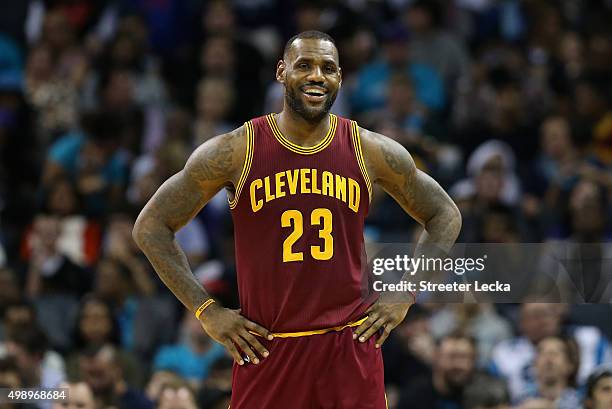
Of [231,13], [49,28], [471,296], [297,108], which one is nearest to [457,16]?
[231,13]

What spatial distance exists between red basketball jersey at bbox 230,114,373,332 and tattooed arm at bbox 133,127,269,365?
9 cm

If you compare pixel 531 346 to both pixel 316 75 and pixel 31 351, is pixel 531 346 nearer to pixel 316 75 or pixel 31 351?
pixel 31 351

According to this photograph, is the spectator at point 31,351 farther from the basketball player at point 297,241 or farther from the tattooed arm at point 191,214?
the basketball player at point 297,241

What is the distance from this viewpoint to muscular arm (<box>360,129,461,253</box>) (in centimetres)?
685

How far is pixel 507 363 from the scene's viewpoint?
1063 centimetres

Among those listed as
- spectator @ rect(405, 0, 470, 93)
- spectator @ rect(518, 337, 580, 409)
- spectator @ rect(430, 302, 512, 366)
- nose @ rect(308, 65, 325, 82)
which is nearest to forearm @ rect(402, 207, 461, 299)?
nose @ rect(308, 65, 325, 82)

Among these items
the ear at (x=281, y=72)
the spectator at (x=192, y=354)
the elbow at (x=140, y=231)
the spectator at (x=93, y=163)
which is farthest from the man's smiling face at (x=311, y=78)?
the spectator at (x=93, y=163)

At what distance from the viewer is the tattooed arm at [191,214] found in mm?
6684

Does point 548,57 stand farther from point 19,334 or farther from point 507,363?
point 19,334

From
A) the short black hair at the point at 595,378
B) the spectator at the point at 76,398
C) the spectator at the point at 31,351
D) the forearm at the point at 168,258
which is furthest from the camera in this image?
the spectator at the point at 31,351

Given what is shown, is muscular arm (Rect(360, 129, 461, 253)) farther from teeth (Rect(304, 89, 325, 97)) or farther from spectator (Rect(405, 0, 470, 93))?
spectator (Rect(405, 0, 470, 93))

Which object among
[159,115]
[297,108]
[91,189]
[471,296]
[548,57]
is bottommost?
[471,296]

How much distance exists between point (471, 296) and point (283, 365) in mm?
1850

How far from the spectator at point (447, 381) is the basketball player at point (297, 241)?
143 inches
